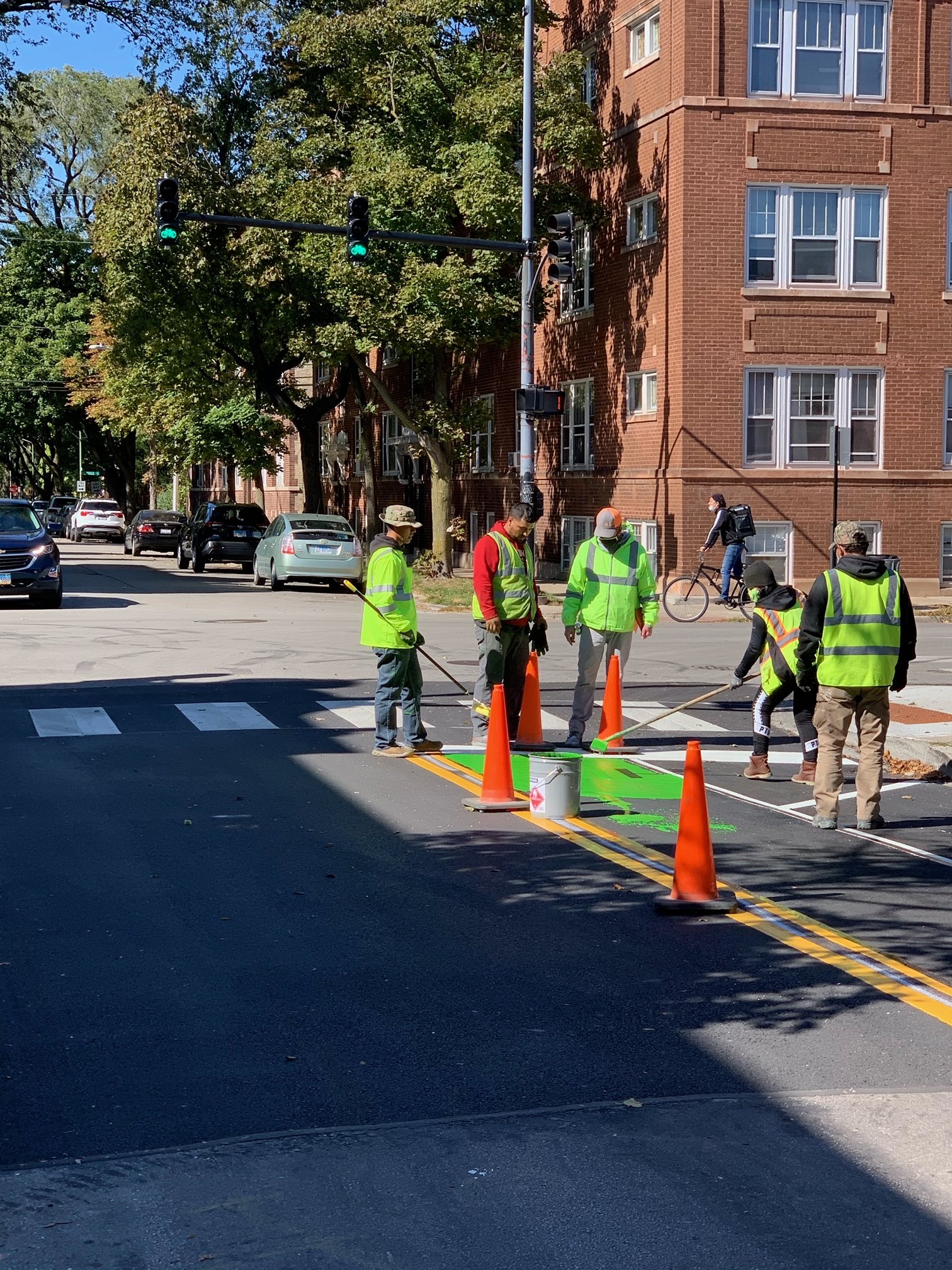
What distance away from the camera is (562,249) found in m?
23.5

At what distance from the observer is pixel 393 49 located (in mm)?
31484

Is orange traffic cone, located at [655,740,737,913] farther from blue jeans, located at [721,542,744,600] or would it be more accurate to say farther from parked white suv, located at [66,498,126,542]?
parked white suv, located at [66,498,126,542]

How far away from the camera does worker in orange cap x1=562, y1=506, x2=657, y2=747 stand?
1232 centimetres

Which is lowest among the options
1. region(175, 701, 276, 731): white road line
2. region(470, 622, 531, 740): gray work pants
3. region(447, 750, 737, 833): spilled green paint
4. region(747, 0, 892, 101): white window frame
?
region(447, 750, 737, 833): spilled green paint

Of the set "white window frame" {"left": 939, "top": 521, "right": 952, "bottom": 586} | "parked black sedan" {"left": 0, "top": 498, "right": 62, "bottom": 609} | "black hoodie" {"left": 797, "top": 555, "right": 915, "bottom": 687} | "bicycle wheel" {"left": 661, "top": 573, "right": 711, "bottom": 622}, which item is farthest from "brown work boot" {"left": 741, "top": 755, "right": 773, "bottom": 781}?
"white window frame" {"left": 939, "top": 521, "right": 952, "bottom": 586}

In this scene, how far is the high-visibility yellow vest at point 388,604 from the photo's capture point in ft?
38.7

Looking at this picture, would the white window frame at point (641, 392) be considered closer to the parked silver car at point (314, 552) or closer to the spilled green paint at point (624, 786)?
the parked silver car at point (314, 552)

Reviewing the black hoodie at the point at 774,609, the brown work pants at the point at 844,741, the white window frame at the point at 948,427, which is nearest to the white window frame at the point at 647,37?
the white window frame at the point at 948,427

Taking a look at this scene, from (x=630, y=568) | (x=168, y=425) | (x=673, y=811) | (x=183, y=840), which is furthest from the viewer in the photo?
(x=168, y=425)

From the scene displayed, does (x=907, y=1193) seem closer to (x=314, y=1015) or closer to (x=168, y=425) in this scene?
(x=314, y=1015)

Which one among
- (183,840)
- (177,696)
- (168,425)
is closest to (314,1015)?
(183,840)

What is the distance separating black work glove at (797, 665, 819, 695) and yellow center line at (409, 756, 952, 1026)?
58.2 inches

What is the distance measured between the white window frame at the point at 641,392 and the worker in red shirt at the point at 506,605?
18.3 m

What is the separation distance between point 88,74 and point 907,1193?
64453mm
